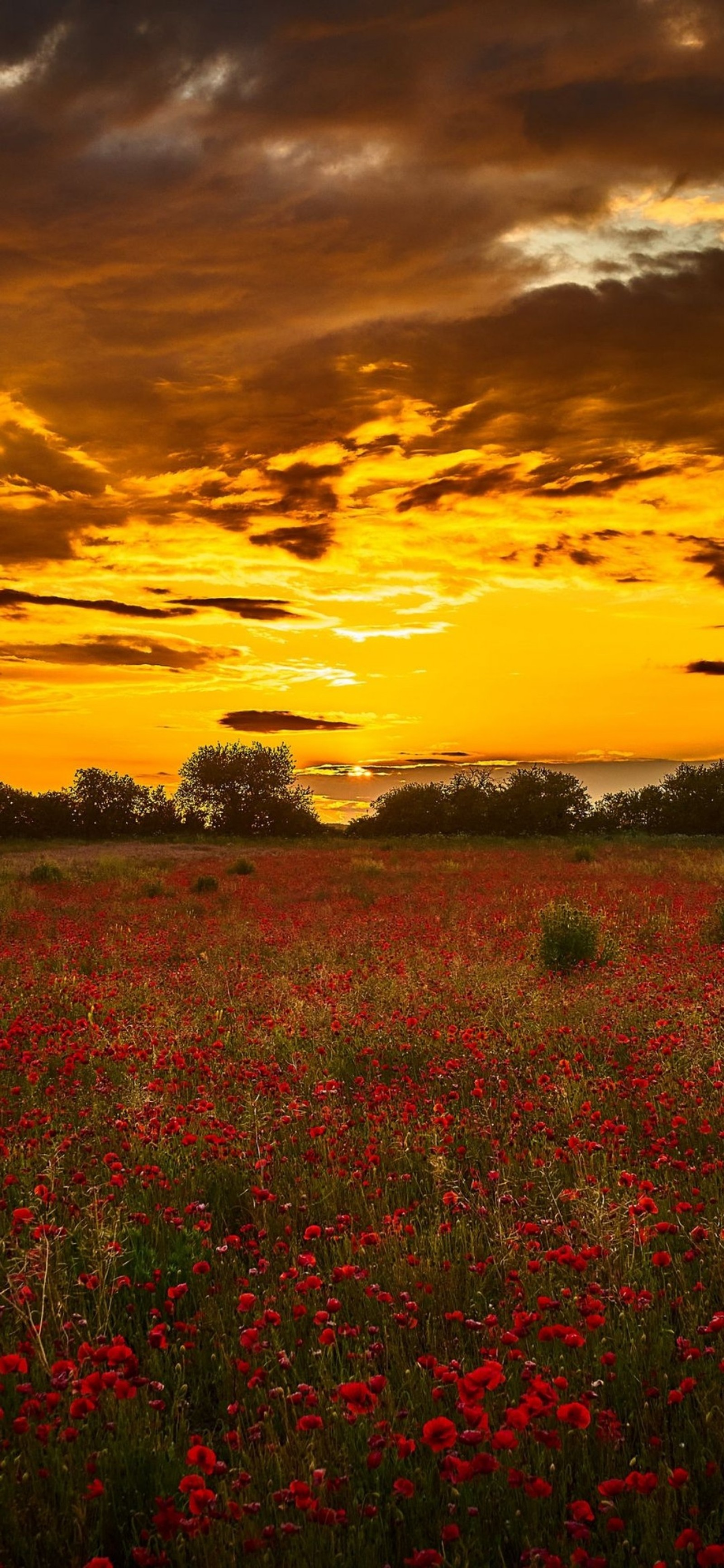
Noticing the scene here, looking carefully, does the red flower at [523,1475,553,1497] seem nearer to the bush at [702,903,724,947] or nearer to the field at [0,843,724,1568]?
the field at [0,843,724,1568]

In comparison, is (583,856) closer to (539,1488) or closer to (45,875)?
(45,875)

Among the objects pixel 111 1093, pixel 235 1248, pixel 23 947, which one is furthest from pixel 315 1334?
pixel 23 947

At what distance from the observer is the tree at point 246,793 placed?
66938mm

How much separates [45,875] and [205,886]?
5.69 meters

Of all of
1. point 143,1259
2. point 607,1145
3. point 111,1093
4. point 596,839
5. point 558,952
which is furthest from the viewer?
point 596,839

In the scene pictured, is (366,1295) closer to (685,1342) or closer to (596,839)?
(685,1342)

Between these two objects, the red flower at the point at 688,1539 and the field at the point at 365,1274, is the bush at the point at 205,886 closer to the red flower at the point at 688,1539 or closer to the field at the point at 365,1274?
the field at the point at 365,1274

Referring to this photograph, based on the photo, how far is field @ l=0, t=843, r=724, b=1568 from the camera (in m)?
2.76

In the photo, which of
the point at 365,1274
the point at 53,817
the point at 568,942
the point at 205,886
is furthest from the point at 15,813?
the point at 365,1274

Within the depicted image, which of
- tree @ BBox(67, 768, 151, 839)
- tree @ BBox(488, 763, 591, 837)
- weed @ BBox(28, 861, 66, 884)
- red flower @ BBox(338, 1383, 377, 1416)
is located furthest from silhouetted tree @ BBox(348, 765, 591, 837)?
red flower @ BBox(338, 1383, 377, 1416)

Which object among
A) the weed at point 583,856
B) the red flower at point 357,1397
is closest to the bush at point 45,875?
the weed at point 583,856

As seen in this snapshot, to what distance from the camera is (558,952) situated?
11.7 meters

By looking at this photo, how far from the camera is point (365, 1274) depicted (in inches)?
154

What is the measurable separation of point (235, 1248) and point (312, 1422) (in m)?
1.99
